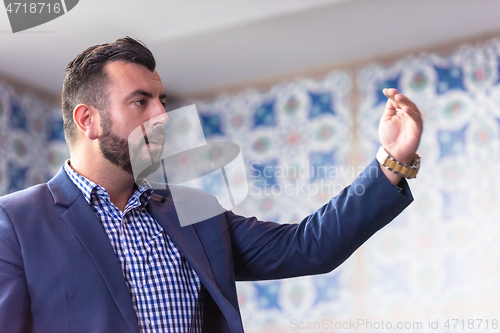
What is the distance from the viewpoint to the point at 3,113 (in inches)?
116

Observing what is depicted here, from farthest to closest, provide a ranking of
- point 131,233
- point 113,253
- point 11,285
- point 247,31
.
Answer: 1. point 247,31
2. point 131,233
3. point 113,253
4. point 11,285

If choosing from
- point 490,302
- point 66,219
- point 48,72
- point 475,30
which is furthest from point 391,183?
point 48,72

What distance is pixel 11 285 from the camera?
868mm

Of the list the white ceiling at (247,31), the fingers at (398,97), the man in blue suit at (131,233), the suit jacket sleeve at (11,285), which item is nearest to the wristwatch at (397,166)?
the man in blue suit at (131,233)

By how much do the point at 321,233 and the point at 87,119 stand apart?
2.15 ft

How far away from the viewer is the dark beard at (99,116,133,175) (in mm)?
1136

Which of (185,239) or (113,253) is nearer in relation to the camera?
(113,253)

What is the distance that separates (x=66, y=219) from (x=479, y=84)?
2.49 metres

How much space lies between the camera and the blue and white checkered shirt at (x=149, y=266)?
1023 mm

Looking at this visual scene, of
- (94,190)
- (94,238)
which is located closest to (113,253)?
(94,238)

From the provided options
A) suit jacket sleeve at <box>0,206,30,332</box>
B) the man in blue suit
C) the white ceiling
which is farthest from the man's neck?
the white ceiling

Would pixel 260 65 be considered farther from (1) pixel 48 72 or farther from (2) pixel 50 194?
(2) pixel 50 194

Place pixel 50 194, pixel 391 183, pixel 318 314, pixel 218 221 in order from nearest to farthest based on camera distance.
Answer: pixel 391 183 → pixel 50 194 → pixel 218 221 → pixel 318 314

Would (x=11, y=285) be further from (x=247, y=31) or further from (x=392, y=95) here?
(x=247, y=31)
